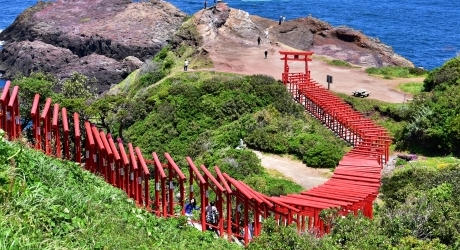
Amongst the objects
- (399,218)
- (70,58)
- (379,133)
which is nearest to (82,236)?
(399,218)

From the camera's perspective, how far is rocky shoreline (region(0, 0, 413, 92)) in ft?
170

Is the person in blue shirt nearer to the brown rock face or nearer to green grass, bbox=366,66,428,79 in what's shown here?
green grass, bbox=366,66,428,79

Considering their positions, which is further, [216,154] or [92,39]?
[92,39]

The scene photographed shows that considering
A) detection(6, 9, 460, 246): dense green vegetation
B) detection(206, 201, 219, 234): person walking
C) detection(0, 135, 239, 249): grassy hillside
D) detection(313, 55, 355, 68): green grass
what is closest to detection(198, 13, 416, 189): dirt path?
detection(313, 55, 355, 68): green grass

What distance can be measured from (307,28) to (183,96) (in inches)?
835

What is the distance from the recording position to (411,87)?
3859 cm

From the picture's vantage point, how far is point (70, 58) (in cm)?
6519

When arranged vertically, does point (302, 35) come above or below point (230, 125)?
above

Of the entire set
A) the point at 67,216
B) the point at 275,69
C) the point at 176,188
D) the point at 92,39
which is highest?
the point at 67,216

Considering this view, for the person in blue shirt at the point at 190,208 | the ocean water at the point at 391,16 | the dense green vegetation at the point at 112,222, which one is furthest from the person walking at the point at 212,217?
the ocean water at the point at 391,16

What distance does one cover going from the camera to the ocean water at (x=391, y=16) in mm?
79250

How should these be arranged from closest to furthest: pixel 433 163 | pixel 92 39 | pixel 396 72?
1. pixel 433 163
2. pixel 396 72
3. pixel 92 39

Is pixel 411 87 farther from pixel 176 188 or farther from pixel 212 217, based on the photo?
pixel 212 217

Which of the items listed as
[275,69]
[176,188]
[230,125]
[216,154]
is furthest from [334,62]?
[176,188]
